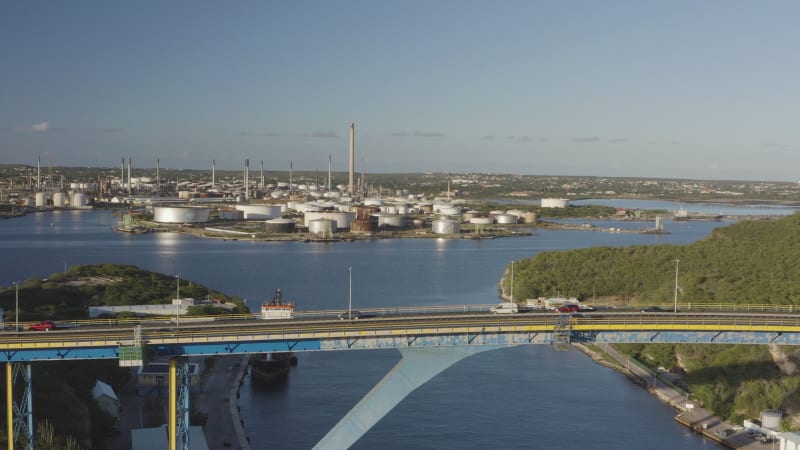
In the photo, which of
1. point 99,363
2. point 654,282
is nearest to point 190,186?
point 654,282

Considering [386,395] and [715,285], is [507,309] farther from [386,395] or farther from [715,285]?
[715,285]

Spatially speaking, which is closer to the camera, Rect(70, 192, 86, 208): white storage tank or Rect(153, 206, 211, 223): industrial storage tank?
Rect(153, 206, 211, 223): industrial storage tank

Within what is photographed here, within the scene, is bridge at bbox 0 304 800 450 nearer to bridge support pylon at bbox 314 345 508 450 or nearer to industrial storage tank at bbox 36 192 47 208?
bridge support pylon at bbox 314 345 508 450

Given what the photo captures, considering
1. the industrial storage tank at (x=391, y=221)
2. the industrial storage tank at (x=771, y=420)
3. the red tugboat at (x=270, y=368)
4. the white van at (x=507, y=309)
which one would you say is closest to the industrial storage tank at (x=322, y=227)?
the industrial storage tank at (x=391, y=221)

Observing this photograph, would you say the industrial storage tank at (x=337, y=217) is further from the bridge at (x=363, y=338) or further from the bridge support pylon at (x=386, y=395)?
the bridge support pylon at (x=386, y=395)

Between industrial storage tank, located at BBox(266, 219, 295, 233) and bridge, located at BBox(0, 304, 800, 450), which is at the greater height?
bridge, located at BBox(0, 304, 800, 450)

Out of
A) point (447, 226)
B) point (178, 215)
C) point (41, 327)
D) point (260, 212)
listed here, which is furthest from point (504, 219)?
point (41, 327)

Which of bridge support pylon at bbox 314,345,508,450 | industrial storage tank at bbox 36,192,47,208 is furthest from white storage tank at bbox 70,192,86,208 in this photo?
bridge support pylon at bbox 314,345,508,450
